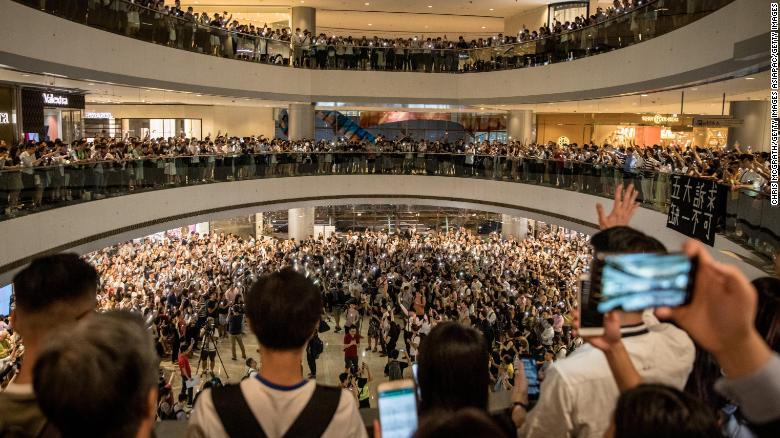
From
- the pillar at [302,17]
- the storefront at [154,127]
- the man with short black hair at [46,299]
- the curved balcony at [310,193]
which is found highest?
the pillar at [302,17]

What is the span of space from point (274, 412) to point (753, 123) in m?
22.5

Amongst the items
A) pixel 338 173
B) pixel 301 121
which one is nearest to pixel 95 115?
pixel 301 121

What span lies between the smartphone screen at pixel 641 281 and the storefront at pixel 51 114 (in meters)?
20.3

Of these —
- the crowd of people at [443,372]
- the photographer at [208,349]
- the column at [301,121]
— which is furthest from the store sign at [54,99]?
the crowd of people at [443,372]

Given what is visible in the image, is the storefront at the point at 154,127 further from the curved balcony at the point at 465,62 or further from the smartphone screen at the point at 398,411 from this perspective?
the smartphone screen at the point at 398,411

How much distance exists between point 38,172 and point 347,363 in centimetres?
686

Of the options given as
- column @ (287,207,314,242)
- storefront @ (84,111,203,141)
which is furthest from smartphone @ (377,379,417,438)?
storefront @ (84,111,203,141)

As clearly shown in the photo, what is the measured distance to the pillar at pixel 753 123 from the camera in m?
20.5

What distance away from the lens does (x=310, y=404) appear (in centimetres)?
238

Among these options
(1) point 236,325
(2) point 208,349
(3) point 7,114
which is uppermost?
(3) point 7,114

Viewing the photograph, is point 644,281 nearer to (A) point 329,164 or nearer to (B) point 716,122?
(B) point 716,122

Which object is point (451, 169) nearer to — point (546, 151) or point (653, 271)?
point (546, 151)

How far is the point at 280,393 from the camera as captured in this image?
2393mm

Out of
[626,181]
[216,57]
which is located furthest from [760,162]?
[216,57]
